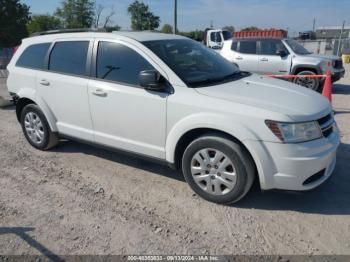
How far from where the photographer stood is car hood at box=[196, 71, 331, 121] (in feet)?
9.75

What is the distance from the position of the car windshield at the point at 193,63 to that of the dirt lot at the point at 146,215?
1.32 meters

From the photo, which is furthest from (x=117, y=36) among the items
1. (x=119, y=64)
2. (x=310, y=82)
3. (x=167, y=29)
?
(x=167, y=29)

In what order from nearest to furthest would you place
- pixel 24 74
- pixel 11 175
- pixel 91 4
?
1. pixel 11 175
2. pixel 24 74
3. pixel 91 4

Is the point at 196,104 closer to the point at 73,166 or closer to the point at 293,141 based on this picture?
the point at 293,141

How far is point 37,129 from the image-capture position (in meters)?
4.85

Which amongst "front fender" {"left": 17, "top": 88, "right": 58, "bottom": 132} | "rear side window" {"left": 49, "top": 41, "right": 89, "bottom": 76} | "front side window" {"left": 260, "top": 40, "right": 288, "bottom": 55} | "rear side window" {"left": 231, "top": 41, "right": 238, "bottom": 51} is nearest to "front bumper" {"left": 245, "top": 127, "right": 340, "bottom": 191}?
"rear side window" {"left": 49, "top": 41, "right": 89, "bottom": 76}

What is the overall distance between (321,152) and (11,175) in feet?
12.5

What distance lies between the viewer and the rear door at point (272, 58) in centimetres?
1006

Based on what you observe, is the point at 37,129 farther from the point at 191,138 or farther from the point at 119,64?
the point at 191,138

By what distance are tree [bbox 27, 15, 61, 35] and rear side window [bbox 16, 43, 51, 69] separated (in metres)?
53.1

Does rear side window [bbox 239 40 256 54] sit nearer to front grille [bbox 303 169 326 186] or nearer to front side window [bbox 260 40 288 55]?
front side window [bbox 260 40 288 55]

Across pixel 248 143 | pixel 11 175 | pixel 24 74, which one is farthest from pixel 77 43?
pixel 248 143

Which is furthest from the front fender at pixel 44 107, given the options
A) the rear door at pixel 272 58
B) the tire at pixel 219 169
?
the rear door at pixel 272 58

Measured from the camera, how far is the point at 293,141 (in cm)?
287
